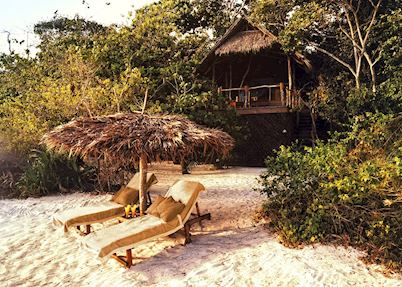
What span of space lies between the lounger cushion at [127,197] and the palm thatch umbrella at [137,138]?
29 cm

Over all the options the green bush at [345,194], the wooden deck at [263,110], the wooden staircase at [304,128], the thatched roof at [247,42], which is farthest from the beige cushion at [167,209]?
the wooden staircase at [304,128]

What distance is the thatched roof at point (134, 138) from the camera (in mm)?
5516

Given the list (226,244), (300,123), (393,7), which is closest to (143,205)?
(226,244)

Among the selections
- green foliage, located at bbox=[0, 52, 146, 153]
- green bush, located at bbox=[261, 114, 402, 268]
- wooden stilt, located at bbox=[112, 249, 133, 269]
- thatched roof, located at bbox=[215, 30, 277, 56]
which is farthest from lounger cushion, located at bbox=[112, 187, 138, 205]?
thatched roof, located at bbox=[215, 30, 277, 56]

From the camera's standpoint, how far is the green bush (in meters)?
4.65

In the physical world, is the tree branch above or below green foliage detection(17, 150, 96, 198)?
above

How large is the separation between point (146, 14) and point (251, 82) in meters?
7.48

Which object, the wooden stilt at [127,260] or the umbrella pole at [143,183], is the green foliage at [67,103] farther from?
the wooden stilt at [127,260]

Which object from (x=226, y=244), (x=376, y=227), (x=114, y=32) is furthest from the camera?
(x=114, y=32)

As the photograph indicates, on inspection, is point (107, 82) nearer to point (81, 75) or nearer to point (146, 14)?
point (81, 75)

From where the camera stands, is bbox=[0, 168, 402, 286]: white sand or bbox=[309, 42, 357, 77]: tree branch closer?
bbox=[0, 168, 402, 286]: white sand

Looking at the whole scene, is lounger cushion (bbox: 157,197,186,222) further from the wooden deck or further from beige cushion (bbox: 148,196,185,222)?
the wooden deck

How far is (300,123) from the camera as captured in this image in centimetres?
1588

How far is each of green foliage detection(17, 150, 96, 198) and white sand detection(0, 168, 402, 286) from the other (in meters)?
2.22
